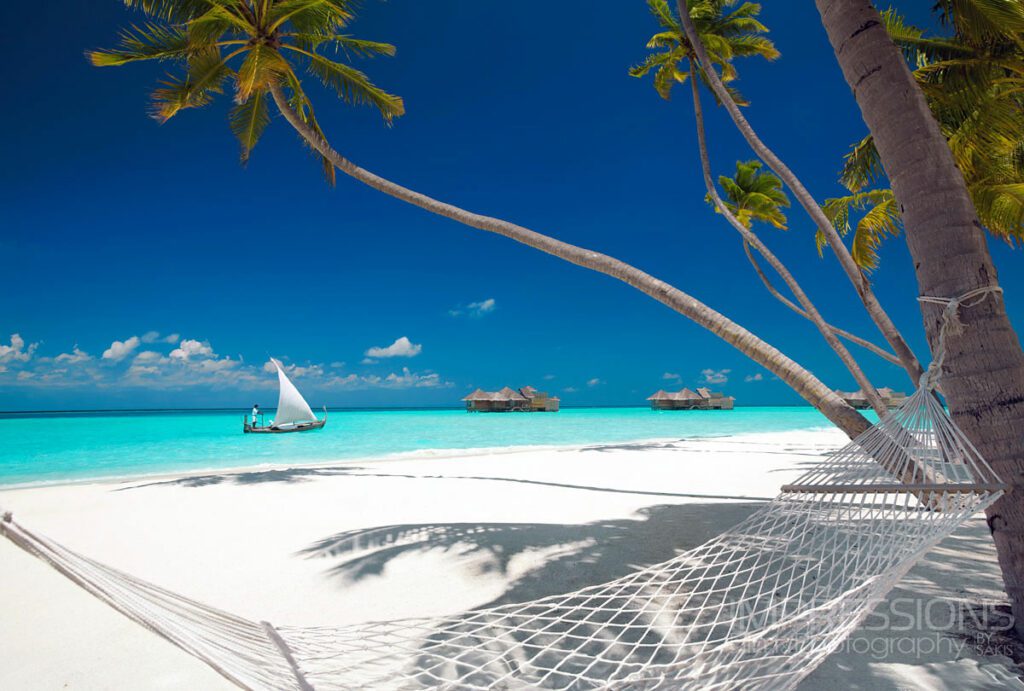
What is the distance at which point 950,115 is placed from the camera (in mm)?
4457

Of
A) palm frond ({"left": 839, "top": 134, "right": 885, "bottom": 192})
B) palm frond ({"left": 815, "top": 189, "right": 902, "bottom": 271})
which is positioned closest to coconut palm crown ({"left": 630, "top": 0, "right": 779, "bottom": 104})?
palm frond ({"left": 839, "top": 134, "right": 885, "bottom": 192})

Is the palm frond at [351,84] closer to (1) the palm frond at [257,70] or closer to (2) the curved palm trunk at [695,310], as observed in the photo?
(1) the palm frond at [257,70]

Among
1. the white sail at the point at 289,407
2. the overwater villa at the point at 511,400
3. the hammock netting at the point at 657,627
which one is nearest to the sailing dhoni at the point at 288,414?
the white sail at the point at 289,407

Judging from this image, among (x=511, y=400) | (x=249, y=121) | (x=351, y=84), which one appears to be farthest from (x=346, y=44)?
(x=511, y=400)

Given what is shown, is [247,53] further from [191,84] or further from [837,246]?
[837,246]

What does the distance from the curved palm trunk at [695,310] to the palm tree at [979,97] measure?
2.39m

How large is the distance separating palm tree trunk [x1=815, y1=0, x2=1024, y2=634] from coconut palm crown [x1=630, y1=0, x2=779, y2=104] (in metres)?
4.84

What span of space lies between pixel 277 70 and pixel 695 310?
393 centimetres

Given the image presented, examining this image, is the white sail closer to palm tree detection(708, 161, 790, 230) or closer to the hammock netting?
palm tree detection(708, 161, 790, 230)

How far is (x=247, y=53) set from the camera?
4.51 metres

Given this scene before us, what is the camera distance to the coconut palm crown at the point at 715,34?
6387 mm

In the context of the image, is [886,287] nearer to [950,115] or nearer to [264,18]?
[950,115]

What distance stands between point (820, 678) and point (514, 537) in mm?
2013

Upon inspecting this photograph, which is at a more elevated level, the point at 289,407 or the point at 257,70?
the point at 257,70
